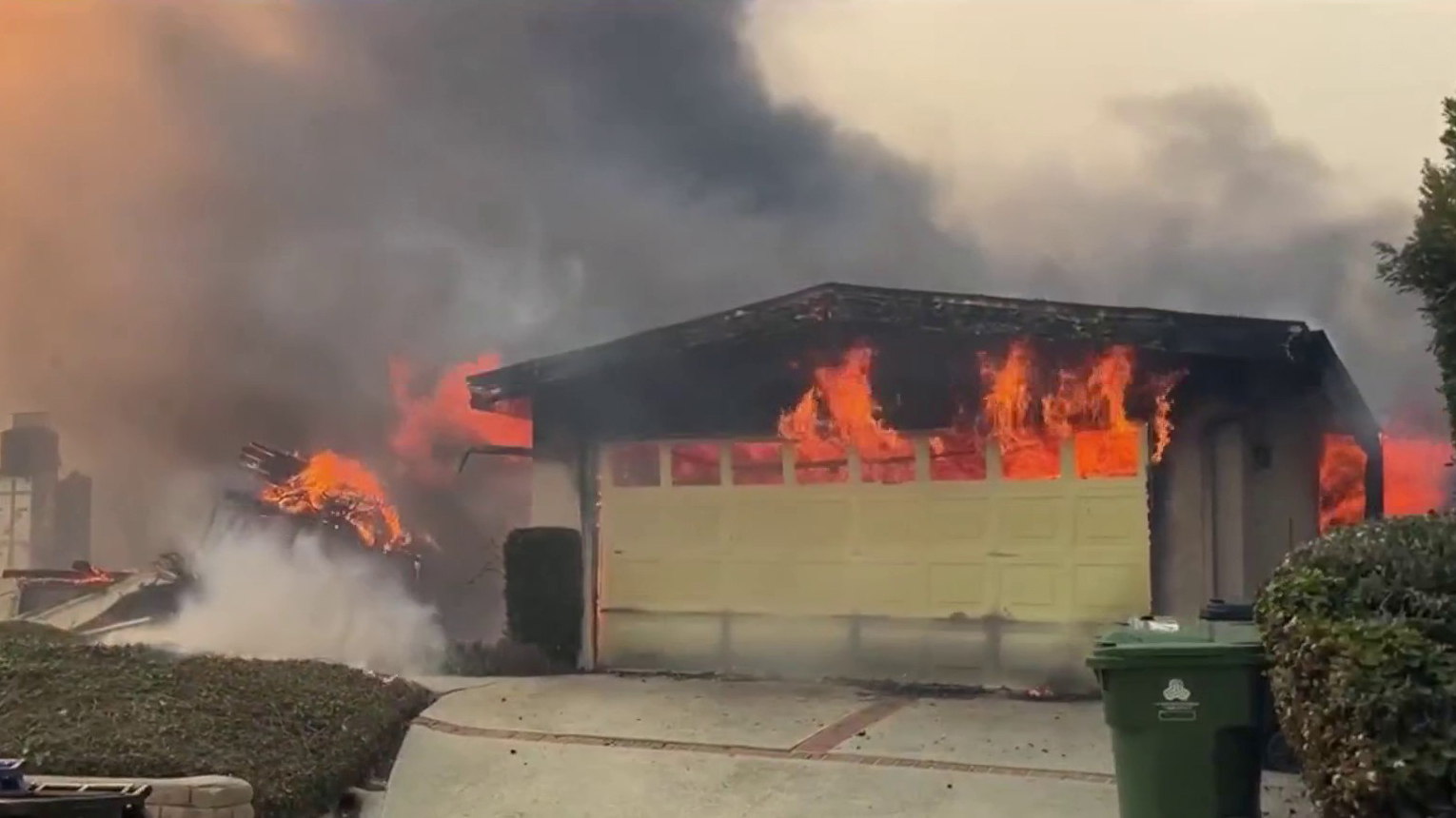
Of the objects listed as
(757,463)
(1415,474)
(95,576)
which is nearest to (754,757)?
(757,463)

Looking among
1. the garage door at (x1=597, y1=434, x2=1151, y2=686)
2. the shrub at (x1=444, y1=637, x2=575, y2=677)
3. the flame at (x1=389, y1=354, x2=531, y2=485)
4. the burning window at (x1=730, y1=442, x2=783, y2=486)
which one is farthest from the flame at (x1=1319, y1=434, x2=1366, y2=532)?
the flame at (x1=389, y1=354, x2=531, y2=485)

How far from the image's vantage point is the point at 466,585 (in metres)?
13.4

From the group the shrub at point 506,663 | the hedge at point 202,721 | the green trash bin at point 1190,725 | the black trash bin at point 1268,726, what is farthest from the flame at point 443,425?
the green trash bin at point 1190,725

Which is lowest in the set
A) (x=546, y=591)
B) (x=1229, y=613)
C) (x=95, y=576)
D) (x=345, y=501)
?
(x=95, y=576)

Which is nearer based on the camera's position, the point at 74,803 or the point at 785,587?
the point at 74,803

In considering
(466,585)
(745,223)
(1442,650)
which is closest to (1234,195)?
(745,223)

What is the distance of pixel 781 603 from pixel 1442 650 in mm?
6496

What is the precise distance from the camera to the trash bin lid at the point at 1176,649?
496cm

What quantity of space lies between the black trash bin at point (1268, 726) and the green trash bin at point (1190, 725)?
133 mm

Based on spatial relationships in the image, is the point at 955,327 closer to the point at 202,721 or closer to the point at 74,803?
the point at 202,721

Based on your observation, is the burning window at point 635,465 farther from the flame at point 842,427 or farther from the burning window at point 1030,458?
the burning window at point 1030,458

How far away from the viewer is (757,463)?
1030 cm

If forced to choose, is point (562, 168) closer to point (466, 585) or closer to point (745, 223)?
point (745, 223)

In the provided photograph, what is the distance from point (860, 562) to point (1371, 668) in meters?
6.05
